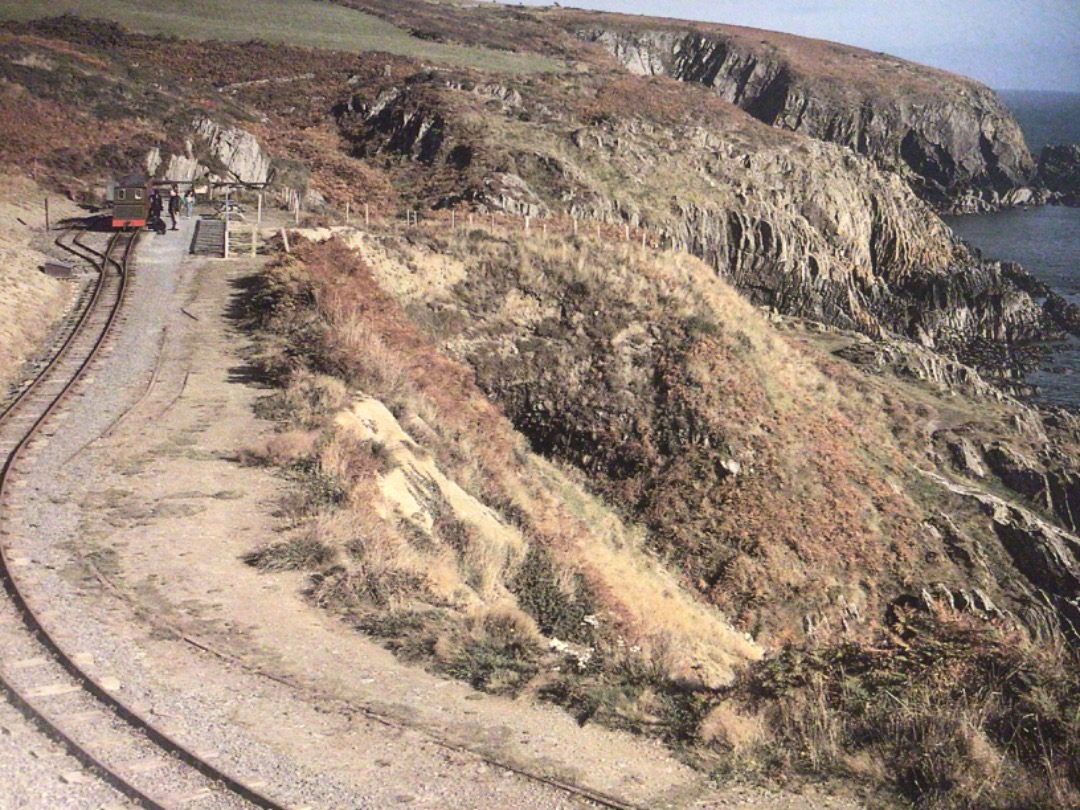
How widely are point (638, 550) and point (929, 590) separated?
731cm

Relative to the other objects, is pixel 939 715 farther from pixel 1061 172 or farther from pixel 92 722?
pixel 1061 172

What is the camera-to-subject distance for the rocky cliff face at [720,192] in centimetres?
5203

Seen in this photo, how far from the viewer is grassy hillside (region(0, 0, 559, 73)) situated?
235ft

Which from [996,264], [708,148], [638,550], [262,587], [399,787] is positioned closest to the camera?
[399,787]

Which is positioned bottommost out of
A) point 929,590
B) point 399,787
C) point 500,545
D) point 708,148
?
point 929,590

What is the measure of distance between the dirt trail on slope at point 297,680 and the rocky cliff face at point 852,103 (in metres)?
112

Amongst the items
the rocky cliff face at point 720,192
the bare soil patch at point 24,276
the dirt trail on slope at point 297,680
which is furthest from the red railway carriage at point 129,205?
the dirt trail on slope at point 297,680

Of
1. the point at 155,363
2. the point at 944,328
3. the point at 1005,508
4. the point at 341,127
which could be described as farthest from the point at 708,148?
the point at 155,363

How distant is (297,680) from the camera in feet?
30.9

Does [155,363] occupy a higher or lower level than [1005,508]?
higher

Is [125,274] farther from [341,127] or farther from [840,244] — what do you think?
[840,244]

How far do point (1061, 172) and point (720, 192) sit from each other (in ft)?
330

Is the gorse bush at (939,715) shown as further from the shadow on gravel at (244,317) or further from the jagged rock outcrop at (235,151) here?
the jagged rock outcrop at (235,151)

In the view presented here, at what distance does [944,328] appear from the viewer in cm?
6197
